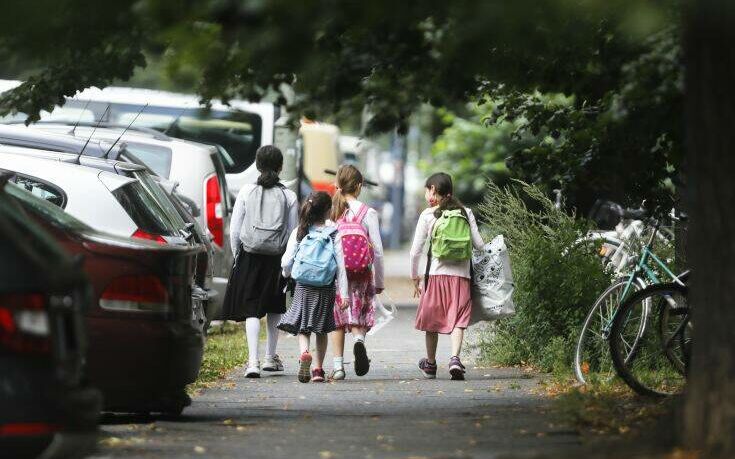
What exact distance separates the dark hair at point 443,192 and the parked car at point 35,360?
Answer: 667cm

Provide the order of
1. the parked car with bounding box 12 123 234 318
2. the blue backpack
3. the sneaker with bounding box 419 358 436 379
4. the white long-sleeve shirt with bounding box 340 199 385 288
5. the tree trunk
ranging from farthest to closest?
the parked car with bounding box 12 123 234 318, the white long-sleeve shirt with bounding box 340 199 385 288, the sneaker with bounding box 419 358 436 379, the blue backpack, the tree trunk

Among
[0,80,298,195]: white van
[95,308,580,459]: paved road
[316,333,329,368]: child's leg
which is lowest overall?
[95,308,580,459]: paved road

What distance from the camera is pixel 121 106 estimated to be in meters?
20.2

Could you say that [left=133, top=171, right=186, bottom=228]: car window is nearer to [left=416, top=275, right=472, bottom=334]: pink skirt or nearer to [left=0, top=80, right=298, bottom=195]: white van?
[left=416, top=275, right=472, bottom=334]: pink skirt

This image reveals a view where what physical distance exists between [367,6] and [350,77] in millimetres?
2432

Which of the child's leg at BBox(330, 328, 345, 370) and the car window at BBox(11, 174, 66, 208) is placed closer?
the car window at BBox(11, 174, 66, 208)

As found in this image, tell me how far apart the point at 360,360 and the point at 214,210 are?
4491mm

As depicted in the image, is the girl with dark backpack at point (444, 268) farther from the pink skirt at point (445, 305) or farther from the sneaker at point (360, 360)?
the sneaker at point (360, 360)

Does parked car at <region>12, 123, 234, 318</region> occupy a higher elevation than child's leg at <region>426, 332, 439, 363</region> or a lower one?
higher

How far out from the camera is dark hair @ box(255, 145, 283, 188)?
43.2 ft

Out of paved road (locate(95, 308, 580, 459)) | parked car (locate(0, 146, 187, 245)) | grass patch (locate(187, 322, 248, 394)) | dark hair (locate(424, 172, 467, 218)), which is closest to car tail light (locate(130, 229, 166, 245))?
parked car (locate(0, 146, 187, 245))

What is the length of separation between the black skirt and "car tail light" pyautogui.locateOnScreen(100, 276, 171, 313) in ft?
14.9

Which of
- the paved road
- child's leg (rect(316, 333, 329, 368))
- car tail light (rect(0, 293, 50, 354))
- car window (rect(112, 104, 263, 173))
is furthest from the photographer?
car window (rect(112, 104, 263, 173))

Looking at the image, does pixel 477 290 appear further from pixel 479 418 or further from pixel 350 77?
pixel 350 77
